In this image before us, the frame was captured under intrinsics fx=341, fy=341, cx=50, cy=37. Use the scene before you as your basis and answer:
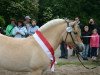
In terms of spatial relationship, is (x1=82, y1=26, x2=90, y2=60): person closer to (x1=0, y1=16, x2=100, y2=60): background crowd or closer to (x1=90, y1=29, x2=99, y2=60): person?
(x1=0, y1=16, x2=100, y2=60): background crowd

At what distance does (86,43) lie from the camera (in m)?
12.5

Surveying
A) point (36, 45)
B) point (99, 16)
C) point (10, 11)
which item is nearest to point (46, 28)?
point (36, 45)

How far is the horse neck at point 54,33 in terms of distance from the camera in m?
6.62

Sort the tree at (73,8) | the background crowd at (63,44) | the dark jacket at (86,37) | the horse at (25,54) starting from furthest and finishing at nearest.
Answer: the tree at (73,8)
the dark jacket at (86,37)
the background crowd at (63,44)
the horse at (25,54)

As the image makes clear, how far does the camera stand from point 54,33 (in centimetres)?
666

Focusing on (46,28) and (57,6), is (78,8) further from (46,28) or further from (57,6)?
(46,28)

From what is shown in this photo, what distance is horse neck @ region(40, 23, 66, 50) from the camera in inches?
261

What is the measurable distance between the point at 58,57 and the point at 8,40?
6514 mm

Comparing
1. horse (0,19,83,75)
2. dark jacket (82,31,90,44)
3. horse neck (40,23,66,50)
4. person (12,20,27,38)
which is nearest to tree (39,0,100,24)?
dark jacket (82,31,90,44)

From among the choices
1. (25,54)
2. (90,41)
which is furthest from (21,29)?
(25,54)

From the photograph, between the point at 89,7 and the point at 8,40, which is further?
the point at 89,7

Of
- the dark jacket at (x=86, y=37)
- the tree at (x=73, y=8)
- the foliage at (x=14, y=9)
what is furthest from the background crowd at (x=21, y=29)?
the tree at (x=73, y=8)

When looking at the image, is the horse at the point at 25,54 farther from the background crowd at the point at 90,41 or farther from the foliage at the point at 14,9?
the foliage at the point at 14,9

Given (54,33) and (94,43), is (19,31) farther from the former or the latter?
(54,33)
